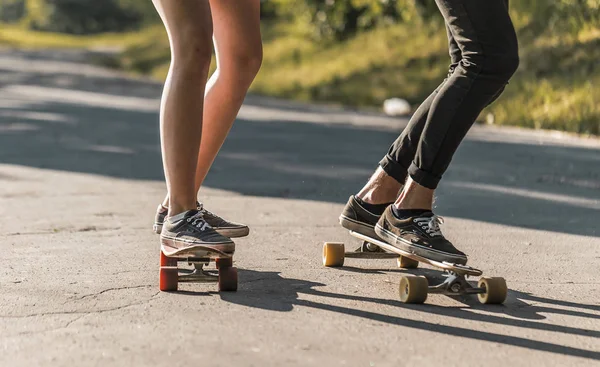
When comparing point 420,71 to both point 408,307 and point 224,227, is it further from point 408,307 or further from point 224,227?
point 408,307

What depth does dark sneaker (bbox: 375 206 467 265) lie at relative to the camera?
175 inches

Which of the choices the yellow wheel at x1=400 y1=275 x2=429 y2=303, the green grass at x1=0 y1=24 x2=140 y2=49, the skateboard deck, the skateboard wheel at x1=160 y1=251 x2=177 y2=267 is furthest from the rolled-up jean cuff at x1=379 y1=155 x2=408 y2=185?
the green grass at x1=0 y1=24 x2=140 y2=49

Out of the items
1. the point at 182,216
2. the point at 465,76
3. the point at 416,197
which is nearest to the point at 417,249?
Result: the point at 416,197

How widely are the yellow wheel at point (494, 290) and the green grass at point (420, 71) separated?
7.92 m

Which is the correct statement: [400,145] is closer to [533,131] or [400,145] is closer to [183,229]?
[183,229]

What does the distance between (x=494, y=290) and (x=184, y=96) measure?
1.39 meters

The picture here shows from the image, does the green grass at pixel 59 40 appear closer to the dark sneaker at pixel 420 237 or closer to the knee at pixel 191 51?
the knee at pixel 191 51

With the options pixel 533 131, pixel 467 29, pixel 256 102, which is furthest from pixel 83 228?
pixel 256 102

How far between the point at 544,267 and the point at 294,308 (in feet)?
4.88

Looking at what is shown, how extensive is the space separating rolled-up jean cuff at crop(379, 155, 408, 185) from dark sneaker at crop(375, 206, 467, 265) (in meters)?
0.24

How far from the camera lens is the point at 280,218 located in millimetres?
6559

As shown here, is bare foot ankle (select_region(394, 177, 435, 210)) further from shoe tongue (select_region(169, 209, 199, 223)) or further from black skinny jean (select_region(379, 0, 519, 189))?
shoe tongue (select_region(169, 209, 199, 223))

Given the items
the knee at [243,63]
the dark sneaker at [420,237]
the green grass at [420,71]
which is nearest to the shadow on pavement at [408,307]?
the dark sneaker at [420,237]

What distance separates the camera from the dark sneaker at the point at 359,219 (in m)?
4.91
